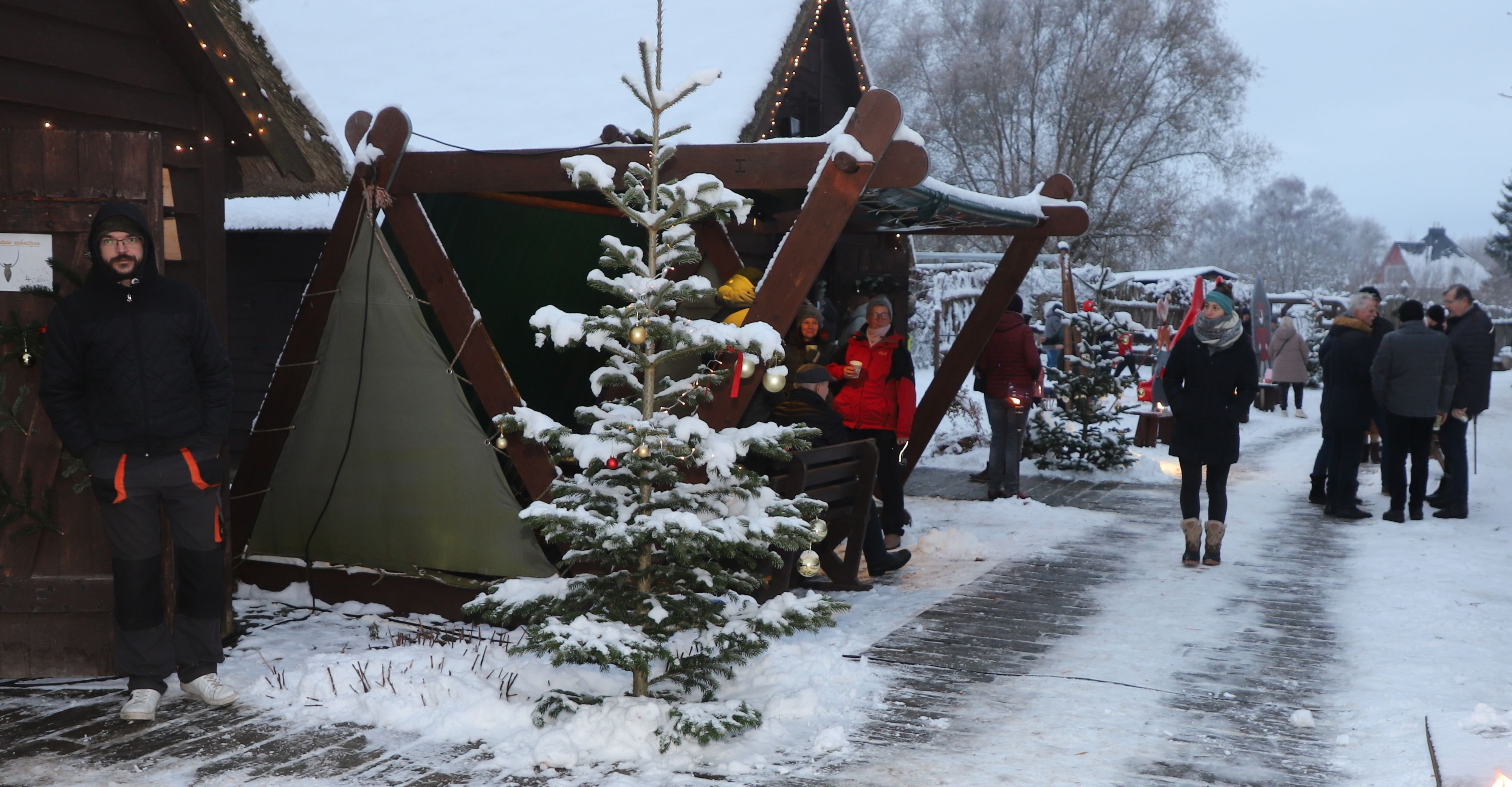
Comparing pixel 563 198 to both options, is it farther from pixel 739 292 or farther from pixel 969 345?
pixel 969 345

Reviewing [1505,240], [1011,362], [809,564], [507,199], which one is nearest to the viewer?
[809,564]

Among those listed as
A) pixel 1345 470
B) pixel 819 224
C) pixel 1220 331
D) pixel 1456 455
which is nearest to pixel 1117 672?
pixel 819 224

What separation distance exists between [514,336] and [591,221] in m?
0.97

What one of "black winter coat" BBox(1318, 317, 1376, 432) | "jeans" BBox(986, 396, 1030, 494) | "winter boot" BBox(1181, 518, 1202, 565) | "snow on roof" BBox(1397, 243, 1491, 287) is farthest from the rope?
"snow on roof" BBox(1397, 243, 1491, 287)

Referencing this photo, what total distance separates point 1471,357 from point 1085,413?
347 centimetres

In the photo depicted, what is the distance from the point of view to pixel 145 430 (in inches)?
181

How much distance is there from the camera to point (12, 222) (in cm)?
498

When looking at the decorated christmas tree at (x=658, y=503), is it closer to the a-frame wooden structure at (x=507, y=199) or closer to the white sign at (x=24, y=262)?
the a-frame wooden structure at (x=507, y=199)

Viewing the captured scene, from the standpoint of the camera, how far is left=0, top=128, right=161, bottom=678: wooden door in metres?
5.01

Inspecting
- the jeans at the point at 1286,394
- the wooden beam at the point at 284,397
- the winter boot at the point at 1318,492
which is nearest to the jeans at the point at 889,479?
the wooden beam at the point at 284,397

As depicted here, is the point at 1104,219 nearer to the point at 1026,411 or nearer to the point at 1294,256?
the point at 1026,411

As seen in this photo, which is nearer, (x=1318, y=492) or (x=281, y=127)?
(x=281, y=127)

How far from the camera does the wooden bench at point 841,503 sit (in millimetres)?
6414

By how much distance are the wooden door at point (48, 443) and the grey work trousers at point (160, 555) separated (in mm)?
370
